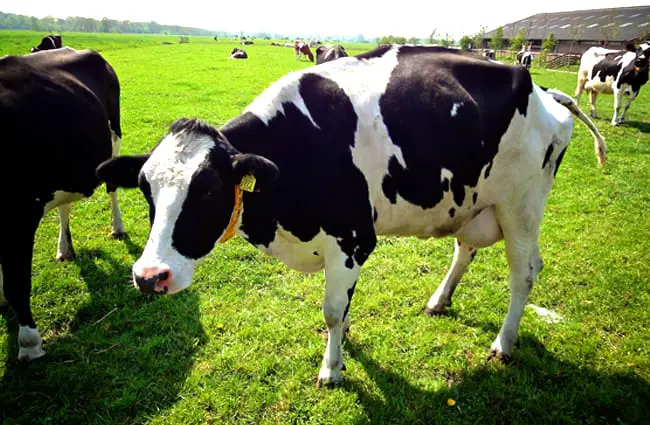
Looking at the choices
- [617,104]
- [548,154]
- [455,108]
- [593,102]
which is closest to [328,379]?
[455,108]

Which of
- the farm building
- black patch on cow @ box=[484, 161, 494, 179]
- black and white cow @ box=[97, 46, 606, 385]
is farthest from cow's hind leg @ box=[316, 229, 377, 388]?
the farm building

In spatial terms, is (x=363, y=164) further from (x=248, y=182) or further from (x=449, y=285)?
(x=449, y=285)

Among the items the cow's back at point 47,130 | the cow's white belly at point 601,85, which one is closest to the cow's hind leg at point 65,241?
the cow's back at point 47,130

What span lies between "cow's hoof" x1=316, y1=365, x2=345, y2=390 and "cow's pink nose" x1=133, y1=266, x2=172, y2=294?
65.6 inches

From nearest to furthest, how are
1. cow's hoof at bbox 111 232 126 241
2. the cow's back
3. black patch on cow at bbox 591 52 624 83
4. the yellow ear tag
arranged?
the yellow ear tag < the cow's back < cow's hoof at bbox 111 232 126 241 < black patch on cow at bbox 591 52 624 83

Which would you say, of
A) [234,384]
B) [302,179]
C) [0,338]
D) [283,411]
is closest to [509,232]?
[302,179]

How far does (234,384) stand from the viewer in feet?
11.1

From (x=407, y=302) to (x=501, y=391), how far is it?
1355 millimetres

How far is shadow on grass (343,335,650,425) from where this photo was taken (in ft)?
10.3

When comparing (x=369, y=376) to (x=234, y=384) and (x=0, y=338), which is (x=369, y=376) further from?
(x=0, y=338)

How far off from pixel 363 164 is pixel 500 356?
223 cm

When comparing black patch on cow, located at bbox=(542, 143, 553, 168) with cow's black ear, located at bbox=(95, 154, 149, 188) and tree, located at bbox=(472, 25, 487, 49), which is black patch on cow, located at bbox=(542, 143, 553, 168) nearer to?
cow's black ear, located at bbox=(95, 154, 149, 188)

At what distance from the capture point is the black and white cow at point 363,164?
2.56 meters

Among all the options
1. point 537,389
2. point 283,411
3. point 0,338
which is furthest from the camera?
point 0,338
